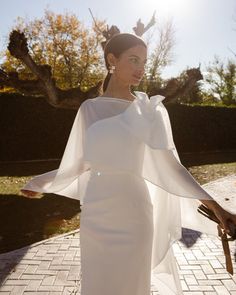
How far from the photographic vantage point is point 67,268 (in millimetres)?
4773

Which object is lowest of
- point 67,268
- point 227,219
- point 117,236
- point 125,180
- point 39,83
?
point 67,268

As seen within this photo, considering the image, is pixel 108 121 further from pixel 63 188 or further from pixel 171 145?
pixel 63 188

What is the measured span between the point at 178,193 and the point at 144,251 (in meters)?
0.50

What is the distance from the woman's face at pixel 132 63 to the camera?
2.47 meters

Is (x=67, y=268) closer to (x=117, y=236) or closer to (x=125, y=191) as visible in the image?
(x=117, y=236)

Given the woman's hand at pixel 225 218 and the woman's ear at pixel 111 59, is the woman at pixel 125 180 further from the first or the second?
the woman's hand at pixel 225 218

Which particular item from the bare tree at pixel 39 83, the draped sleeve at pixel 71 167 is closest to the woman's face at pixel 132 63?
the draped sleeve at pixel 71 167

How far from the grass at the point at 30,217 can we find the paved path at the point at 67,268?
0.44m

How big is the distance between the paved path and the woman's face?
279 cm

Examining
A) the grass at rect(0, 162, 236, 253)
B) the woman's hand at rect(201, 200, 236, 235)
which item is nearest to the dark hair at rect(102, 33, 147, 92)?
the woman's hand at rect(201, 200, 236, 235)

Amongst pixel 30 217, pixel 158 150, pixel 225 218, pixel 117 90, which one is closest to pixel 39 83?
pixel 30 217

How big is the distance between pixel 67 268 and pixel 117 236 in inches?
111

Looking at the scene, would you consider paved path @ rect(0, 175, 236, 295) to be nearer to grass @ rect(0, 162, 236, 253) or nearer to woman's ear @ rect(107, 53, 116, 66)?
grass @ rect(0, 162, 236, 253)

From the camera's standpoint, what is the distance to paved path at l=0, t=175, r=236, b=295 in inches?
165
